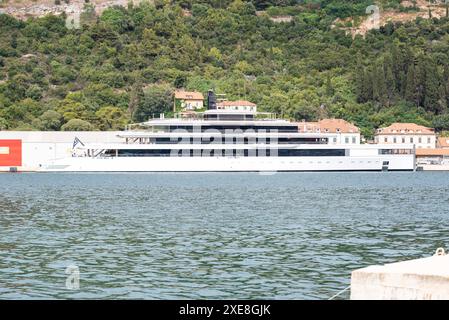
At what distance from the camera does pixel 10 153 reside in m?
88.6

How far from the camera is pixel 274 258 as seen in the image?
21016 mm

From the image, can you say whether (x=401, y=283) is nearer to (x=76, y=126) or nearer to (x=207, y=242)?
(x=207, y=242)

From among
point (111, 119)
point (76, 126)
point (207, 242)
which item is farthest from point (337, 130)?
point (207, 242)

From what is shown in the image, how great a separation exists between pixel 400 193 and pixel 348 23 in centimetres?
12374

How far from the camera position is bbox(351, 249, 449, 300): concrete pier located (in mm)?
11344

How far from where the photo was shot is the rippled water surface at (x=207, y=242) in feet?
57.0

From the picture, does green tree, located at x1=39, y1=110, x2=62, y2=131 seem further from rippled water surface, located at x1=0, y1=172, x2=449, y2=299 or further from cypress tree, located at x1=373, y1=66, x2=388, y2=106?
rippled water surface, located at x1=0, y1=172, x2=449, y2=299

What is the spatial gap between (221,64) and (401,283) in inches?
5091

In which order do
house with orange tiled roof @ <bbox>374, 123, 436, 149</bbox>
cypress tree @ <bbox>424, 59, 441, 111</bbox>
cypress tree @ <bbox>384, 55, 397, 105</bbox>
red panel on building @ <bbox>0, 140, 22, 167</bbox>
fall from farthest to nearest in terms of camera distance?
Result: cypress tree @ <bbox>384, 55, 397, 105</bbox>, cypress tree @ <bbox>424, 59, 441, 111</bbox>, house with orange tiled roof @ <bbox>374, 123, 436, 149</bbox>, red panel on building @ <bbox>0, 140, 22, 167</bbox>

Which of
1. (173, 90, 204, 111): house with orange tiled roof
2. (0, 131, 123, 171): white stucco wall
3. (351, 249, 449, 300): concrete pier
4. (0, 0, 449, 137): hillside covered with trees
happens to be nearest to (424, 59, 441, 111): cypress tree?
(0, 0, 449, 137): hillside covered with trees

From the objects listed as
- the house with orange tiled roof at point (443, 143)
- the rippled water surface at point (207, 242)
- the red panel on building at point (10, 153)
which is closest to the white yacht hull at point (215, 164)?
the red panel on building at point (10, 153)

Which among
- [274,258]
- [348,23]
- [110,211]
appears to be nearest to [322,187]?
[110,211]

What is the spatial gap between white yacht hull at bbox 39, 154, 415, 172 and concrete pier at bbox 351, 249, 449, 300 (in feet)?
238
